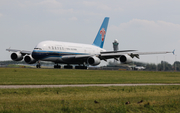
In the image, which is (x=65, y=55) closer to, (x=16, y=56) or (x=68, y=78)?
(x=16, y=56)

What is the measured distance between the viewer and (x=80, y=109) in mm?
12586

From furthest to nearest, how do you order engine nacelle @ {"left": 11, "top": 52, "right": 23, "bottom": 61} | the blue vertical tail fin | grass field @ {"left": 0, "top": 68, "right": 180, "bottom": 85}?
1. the blue vertical tail fin
2. engine nacelle @ {"left": 11, "top": 52, "right": 23, "bottom": 61}
3. grass field @ {"left": 0, "top": 68, "right": 180, "bottom": 85}

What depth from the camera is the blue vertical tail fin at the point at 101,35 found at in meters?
68.0

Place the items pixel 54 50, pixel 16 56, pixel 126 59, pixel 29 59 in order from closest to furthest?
pixel 126 59 < pixel 54 50 < pixel 16 56 < pixel 29 59

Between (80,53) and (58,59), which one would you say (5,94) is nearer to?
(58,59)

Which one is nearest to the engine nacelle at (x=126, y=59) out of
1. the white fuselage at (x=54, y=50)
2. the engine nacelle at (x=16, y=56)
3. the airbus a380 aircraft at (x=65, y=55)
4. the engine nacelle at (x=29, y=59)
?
the airbus a380 aircraft at (x=65, y=55)

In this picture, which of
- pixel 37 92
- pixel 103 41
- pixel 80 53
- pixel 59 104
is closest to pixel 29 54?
pixel 80 53

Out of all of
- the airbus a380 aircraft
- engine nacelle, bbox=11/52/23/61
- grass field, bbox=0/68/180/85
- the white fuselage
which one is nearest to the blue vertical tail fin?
the airbus a380 aircraft

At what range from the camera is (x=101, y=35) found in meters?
69.1

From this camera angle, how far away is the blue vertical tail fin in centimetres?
6800

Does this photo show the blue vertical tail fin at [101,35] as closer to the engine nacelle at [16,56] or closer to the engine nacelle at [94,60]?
the engine nacelle at [94,60]

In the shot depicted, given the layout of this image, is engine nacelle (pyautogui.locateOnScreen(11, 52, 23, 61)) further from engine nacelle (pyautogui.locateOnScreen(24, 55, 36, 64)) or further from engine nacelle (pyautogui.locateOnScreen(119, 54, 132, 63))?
engine nacelle (pyautogui.locateOnScreen(119, 54, 132, 63))

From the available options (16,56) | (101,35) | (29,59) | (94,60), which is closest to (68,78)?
(94,60)

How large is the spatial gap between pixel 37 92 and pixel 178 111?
365 inches
